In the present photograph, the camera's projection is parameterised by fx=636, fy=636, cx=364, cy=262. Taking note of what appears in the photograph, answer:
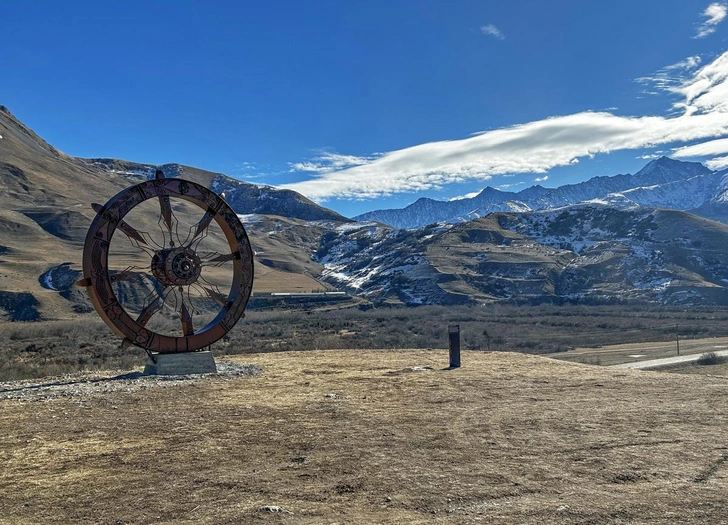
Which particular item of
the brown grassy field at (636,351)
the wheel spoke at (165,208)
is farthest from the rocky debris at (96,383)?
the brown grassy field at (636,351)

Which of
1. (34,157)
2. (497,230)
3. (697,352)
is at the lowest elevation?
(697,352)

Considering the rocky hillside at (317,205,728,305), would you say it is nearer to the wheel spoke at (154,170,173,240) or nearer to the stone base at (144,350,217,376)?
the stone base at (144,350,217,376)

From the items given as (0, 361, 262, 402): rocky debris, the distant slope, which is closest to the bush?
(0, 361, 262, 402): rocky debris

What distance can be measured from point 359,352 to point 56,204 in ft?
449

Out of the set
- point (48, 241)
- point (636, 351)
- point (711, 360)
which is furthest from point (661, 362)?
point (48, 241)

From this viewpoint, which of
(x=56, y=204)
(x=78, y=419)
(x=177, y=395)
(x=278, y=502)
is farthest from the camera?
(x=56, y=204)

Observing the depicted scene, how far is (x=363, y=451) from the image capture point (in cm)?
1060

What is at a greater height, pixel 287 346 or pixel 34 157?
pixel 34 157

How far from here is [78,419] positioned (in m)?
13.2

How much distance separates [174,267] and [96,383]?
4.05 metres

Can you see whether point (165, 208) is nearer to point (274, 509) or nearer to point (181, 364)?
point (181, 364)

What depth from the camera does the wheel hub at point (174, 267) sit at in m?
19.3

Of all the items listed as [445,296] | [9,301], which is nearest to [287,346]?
[9,301]

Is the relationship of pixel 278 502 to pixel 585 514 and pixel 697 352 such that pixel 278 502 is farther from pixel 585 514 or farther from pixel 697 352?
pixel 697 352
